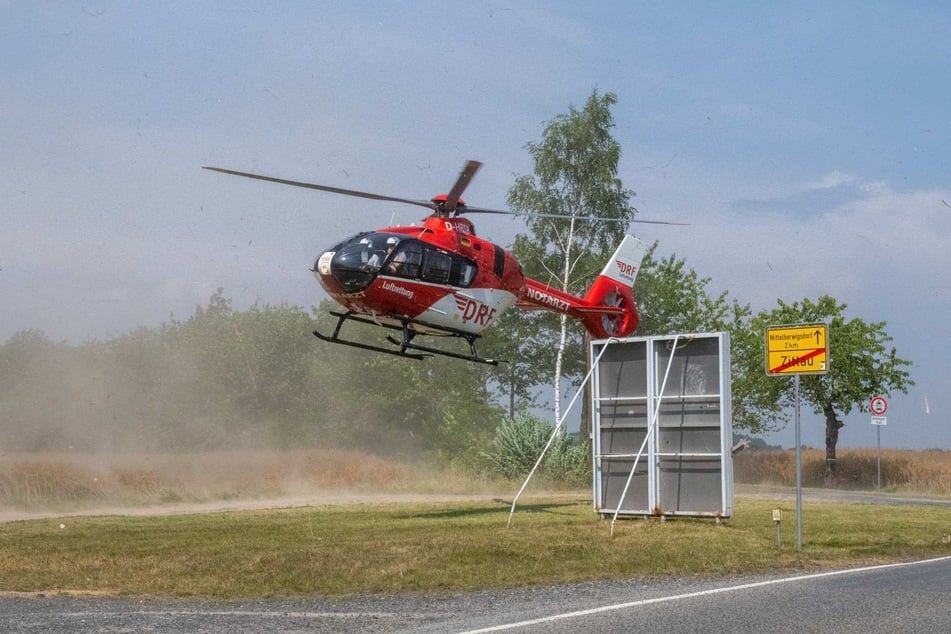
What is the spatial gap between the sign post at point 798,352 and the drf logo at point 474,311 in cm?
705

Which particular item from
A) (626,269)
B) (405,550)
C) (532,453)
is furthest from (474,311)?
(532,453)

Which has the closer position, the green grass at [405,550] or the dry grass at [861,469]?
the green grass at [405,550]

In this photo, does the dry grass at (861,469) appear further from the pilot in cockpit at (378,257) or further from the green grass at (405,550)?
the pilot in cockpit at (378,257)

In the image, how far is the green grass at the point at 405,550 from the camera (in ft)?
47.0

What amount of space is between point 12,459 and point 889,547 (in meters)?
25.9

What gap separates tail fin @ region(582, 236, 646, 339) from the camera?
26844 millimetres

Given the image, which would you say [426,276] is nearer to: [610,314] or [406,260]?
[406,260]

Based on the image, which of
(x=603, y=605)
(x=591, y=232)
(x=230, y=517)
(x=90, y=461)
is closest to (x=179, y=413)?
(x=90, y=461)

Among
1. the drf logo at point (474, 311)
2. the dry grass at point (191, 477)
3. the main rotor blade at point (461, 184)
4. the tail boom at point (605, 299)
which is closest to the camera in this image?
the main rotor blade at point (461, 184)

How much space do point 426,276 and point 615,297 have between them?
24.2 ft

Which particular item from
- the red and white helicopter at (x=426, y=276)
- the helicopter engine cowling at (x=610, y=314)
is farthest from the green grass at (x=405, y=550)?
the helicopter engine cowling at (x=610, y=314)

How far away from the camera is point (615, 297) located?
27.9 m

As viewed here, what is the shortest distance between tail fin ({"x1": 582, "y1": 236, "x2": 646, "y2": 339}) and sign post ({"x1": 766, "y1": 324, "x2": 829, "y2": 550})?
854 centimetres

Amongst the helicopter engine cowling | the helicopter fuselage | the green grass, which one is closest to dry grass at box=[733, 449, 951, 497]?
the helicopter engine cowling
